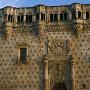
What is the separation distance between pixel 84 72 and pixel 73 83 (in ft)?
4.57

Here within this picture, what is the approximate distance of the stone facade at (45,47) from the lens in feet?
86.8

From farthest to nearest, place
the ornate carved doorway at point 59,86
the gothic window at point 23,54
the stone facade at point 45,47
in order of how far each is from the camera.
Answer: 1. the gothic window at point 23,54
2. the ornate carved doorway at point 59,86
3. the stone facade at point 45,47

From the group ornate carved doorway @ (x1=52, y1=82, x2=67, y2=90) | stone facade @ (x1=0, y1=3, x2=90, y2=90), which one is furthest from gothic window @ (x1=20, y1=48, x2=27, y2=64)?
ornate carved doorway @ (x1=52, y1=82, x2=67, y2=90)

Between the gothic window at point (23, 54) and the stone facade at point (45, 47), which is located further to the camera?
the gothic window at point (23, 54)

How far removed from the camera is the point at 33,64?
26.9 m

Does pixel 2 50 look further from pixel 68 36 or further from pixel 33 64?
pixel 68 36

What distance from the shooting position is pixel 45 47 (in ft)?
89.4

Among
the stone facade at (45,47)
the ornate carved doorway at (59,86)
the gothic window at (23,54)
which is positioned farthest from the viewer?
the gothic window at (23,54)

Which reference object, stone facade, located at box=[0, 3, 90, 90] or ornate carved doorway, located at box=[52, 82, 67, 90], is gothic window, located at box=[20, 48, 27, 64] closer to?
stone facade, located at box=[0, 3, 90, 90]

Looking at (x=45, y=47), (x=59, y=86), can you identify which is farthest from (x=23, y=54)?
(x=59, y=86)

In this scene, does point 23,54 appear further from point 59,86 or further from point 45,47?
point 59,86

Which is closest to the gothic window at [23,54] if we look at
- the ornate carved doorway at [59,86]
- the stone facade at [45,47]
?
the stone facade at [45,47]

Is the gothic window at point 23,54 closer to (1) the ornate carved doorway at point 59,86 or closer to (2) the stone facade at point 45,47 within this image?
(2) the stone facade at point 45,47

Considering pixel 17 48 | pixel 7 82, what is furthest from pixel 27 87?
pixel 17 48
